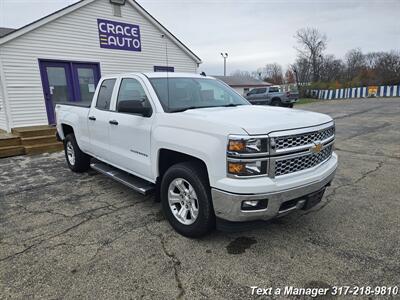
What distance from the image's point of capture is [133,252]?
2926mm

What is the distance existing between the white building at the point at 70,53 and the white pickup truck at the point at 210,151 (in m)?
6.89

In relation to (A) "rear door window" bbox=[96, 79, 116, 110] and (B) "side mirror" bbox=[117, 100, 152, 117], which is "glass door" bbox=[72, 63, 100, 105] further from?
(B) "side mirror" bbox=[117, 100, 152, 117]

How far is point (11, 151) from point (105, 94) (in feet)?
16.4

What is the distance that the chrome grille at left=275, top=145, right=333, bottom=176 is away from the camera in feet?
8.56

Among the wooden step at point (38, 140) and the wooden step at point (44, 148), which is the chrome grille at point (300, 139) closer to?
the wooden step at point (44, 148)

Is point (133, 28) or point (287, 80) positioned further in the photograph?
point (287, 80)

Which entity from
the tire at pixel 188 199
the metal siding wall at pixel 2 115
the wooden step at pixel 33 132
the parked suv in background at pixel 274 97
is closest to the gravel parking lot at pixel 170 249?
the tire at pixel 188 199

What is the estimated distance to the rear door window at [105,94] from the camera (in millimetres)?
4370

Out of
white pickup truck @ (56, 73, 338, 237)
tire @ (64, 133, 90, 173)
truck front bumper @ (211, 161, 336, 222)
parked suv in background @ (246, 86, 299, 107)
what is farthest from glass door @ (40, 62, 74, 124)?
parked suv in background @ (246, 86, 299, 107)

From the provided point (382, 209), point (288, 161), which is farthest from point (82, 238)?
point (382, 209)

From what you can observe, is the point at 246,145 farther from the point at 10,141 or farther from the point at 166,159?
the point at 10,141

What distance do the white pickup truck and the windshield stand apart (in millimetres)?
14

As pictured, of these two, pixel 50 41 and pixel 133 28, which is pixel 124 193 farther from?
pixel 133 28

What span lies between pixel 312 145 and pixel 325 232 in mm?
1145
